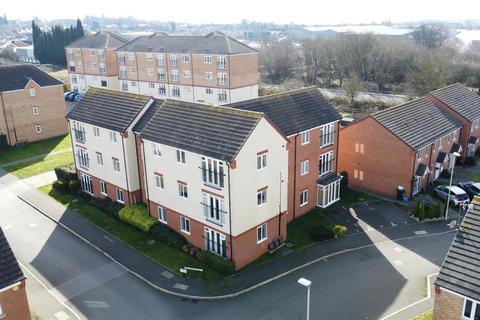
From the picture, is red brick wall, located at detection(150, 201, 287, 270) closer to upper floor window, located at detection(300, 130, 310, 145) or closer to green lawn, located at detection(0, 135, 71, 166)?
upper floor window, located at detection(300, 130, 310, 145)

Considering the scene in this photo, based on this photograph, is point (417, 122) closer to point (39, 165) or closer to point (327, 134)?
point (327, 134)

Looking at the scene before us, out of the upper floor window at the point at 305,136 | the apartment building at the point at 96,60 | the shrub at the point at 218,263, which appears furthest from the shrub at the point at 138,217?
the apartment building at the point at 96,60

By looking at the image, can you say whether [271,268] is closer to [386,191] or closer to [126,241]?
[126,241]

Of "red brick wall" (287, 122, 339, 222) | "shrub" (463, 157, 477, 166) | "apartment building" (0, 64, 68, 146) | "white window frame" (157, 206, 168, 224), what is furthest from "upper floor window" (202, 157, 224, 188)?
"apartment building" (0, 64, 68, 146)

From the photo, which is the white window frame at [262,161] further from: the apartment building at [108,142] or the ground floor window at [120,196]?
the ground floor window at [120,196]

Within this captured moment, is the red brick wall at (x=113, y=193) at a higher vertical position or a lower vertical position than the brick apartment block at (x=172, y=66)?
lower
